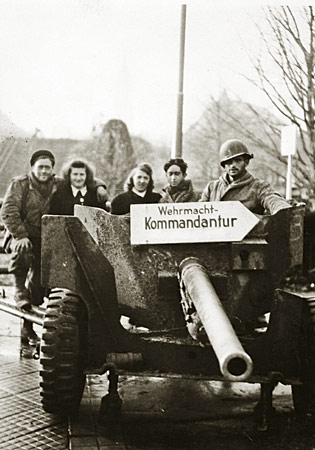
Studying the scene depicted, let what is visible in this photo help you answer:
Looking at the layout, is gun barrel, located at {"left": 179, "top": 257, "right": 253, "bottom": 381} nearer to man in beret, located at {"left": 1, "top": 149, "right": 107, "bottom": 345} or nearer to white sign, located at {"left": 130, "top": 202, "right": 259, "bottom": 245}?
white sign, located at {"left": 130, "top": 202, "right": 259, "bottom": 245}

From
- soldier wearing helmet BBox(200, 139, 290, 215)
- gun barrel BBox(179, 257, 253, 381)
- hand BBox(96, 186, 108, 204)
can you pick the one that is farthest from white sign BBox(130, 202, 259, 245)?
hand BBox(96, 186, 108, 204)

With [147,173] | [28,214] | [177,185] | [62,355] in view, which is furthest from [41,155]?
[62,355]

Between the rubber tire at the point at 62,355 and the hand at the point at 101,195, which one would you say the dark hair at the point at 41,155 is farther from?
the rubber tire at the point at 62,355

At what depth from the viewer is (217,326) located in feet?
10.5

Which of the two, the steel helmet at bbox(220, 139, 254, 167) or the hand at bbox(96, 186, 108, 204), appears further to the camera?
the hand at bbox(96, 186, 108, 204)

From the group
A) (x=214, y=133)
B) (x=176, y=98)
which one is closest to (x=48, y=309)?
(x=176, y=98)

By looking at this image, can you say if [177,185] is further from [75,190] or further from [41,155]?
[41,155]

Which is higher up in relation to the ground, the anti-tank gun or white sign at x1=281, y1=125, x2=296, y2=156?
white sign at x1=281, y1=125, x2=296, y2=156

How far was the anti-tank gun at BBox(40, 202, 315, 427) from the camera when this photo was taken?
432cm

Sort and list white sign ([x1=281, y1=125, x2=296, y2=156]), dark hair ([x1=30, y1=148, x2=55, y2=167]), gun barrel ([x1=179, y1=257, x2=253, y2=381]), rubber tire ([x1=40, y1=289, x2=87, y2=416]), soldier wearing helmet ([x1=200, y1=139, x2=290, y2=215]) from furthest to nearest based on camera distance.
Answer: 1. white sign ([x1=281, y1=125, x2=296, y2=156])
2. dark hair ([x1=30, y1=148, x2=55, y2=167])
3. soldier wearing helmet ([x1=200, y1=139, x2=290, y2=215])
4. rubber tire ([x1=40, y1=289, x2=87, y2=416])
5. gun barrel ([x1=179, y1=257, x2=253, y2=381])

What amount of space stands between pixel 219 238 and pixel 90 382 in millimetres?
1841

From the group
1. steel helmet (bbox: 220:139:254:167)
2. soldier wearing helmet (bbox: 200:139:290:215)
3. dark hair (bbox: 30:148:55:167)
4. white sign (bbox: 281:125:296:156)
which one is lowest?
soldier wearing helmet (bbox: 200:139:290:215)

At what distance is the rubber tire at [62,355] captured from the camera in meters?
4.27

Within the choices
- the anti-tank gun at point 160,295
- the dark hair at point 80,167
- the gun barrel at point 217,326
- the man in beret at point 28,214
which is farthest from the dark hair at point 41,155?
the gun barrel at point 217,326
